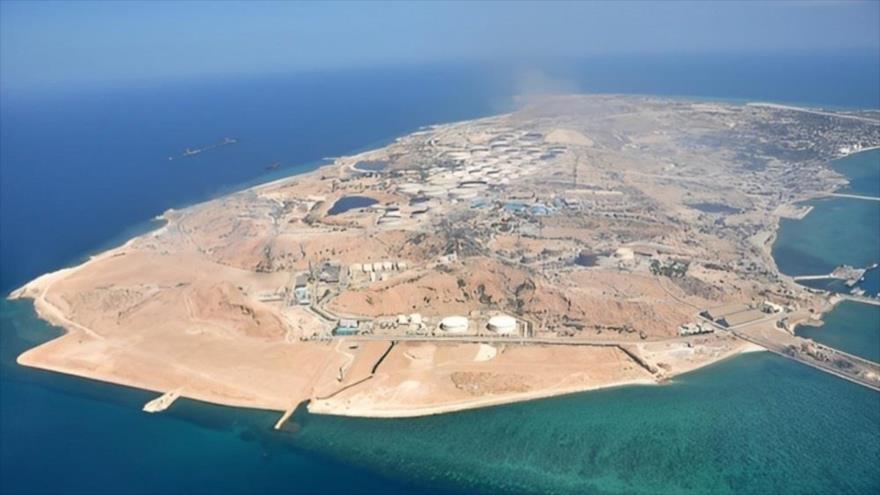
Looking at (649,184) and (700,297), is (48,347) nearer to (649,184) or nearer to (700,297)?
(700,297)

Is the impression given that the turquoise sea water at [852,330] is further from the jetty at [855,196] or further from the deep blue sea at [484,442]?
the jetty at [855,196]

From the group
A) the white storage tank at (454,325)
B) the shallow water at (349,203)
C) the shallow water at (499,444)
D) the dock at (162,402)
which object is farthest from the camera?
the shallow water at (349,203)

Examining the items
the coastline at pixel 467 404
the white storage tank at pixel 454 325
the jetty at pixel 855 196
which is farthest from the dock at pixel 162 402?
the jetty at pixel 855 196

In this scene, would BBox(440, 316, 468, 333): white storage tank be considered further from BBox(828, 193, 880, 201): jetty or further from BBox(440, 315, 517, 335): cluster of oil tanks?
BBox(828, 193, 880, 201): jetty

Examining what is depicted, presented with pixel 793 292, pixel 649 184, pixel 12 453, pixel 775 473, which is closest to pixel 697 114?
pixel 649 184

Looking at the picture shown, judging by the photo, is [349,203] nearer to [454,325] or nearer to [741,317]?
[454,325]

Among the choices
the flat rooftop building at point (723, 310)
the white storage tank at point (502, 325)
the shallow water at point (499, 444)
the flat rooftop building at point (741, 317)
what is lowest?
the shallow water at point (499, 444)

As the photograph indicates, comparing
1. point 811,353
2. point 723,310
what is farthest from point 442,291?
point 811,353
